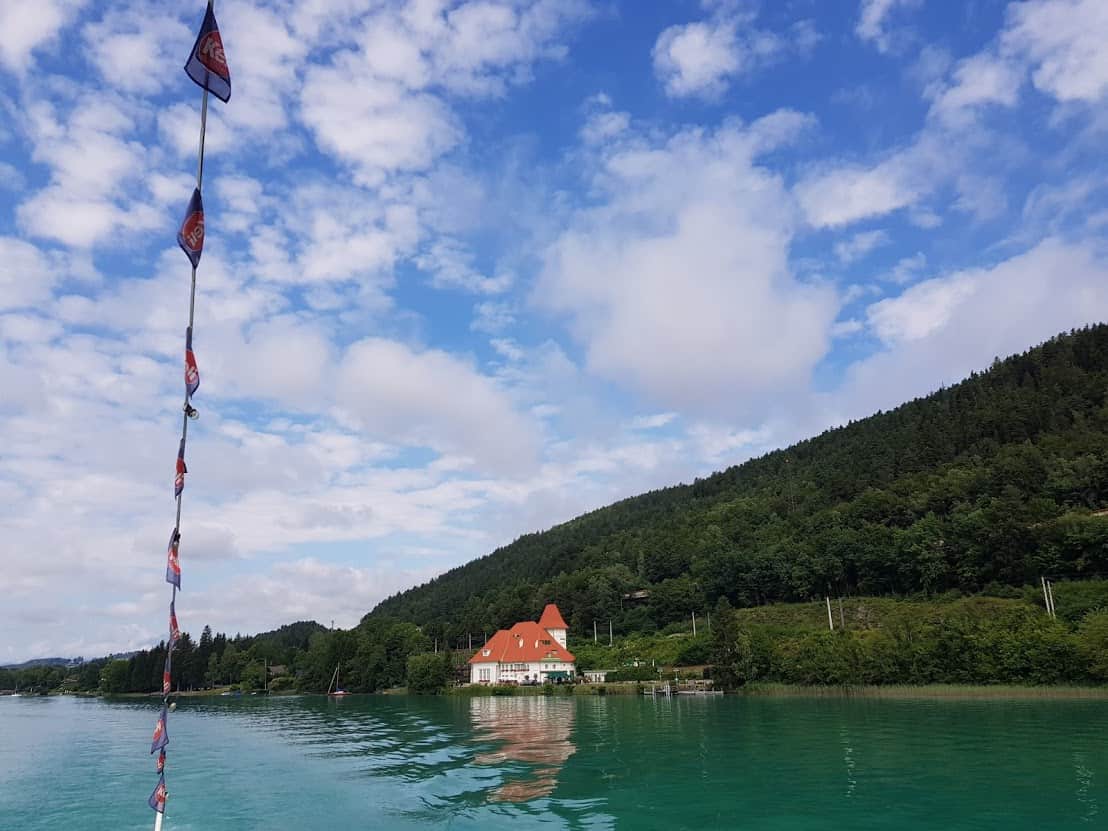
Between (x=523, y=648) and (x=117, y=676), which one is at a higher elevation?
(x=523, y=648)

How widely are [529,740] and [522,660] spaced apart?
226ft

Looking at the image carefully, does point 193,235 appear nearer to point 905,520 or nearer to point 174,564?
point 174,564

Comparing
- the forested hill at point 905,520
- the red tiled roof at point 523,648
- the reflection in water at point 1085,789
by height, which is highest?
the forested hill at point 905,520

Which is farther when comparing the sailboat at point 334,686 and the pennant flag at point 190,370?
the sailboat at point 334,686

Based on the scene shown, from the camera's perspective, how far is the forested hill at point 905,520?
283ft

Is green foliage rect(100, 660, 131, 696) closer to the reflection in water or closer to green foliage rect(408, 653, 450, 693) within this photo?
green foliage rect(408, 653, 450, 693)

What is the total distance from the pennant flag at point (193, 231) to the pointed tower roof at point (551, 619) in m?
120

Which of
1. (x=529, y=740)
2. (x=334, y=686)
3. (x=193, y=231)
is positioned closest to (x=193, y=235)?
(x=193, y=231)

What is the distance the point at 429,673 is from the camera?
10700 cm

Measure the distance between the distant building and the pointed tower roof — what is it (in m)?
12.1

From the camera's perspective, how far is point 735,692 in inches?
2813

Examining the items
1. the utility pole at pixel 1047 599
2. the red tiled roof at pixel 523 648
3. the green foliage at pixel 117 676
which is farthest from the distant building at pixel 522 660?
the green foliage at pixel 117 676

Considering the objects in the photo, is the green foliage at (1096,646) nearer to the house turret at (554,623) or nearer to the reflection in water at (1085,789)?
the reflection in water at (1085,789)

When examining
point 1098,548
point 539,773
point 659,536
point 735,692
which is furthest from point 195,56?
point 659,536
